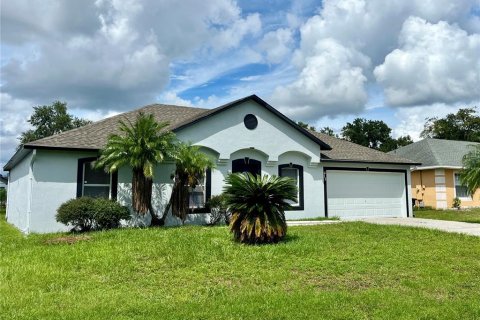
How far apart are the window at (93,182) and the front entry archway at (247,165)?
5.21 metres

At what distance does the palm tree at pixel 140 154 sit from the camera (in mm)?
14453

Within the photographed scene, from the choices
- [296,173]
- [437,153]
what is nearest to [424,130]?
[437,153]

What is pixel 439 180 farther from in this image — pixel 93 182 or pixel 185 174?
pixel 93 182

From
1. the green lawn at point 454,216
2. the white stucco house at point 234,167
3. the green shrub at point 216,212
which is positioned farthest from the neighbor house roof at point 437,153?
the green shrub at point 216,212

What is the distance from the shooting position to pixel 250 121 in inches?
721

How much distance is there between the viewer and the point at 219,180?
699 inches

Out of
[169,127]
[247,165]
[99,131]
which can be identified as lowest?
[247,165]

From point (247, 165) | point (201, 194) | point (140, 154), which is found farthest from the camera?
point (247, 165)

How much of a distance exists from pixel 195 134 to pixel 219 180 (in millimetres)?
2266

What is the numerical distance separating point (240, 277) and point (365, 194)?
14.9 m

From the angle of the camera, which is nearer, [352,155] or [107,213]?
[107,213]

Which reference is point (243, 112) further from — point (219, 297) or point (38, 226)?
point (219, 297)

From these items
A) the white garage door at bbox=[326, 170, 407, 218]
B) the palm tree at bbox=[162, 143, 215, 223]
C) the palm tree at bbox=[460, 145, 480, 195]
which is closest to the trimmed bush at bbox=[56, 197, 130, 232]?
the palm tree at bbox=[162, 143, 215, 223]

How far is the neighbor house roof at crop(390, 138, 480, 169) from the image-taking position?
27859 millimetres
